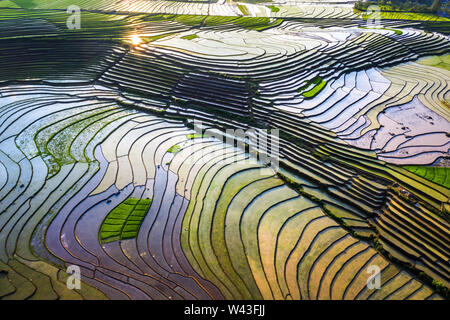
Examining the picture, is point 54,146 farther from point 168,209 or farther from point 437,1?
point 437,1

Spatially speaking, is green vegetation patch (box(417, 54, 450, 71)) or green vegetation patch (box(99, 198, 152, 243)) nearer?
green vegetation patch (box(99, 198, 152, 243))

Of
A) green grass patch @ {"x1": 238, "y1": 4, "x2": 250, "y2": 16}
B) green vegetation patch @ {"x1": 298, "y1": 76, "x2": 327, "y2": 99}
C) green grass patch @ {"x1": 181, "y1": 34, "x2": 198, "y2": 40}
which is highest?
green grass patch @ {"x1": 238, "y1": 4, "x2": 250, "y2": 16}

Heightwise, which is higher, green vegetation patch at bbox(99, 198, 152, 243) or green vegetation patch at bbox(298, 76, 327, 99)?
green vegetation patch at bbox(298, 76, 327, 99)

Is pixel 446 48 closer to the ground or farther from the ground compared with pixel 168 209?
farther from the ground

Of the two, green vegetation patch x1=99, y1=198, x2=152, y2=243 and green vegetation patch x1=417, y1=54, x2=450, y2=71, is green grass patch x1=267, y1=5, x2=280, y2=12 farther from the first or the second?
green vegetation patch x1=99, y1=198, x2=152, y2=243

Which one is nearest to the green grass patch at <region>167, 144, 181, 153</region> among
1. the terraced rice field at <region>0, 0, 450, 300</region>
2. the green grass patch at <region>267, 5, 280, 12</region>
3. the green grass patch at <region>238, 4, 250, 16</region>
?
the terraced rice field at <region>0, 0, 450, 300</region>

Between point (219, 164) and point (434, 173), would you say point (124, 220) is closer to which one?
point (219, 164)

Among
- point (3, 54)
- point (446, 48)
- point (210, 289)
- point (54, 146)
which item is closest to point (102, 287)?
point (210, 289)
